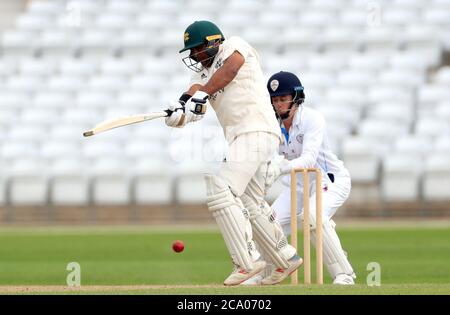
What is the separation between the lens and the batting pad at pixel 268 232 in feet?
23.6

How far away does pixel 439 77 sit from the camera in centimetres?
1828

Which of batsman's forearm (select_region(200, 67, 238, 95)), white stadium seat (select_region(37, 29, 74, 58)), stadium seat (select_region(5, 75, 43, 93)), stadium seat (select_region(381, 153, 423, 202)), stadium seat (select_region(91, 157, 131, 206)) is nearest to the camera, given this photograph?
batsman's forearm (select_region(200, 67, 238, 95))

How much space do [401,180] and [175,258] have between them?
5.37 meters

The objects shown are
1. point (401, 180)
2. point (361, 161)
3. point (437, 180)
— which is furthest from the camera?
point (361, 161)

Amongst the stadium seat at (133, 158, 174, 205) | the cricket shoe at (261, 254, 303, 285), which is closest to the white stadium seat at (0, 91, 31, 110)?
the stadium seat at (133, 158, 174, 205)

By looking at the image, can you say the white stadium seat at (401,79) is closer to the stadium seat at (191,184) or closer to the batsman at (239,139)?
the stadium seat at (191,184)

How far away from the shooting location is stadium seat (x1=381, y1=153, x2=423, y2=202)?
16.4 meters

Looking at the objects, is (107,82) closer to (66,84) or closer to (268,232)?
(66,84)

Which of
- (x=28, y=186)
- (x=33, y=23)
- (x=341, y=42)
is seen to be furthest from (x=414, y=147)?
(x=33, y=23)

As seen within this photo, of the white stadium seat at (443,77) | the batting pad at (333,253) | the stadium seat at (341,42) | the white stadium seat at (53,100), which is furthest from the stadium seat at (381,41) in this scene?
the batting pad at (333,253)

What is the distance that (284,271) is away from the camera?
7.38m

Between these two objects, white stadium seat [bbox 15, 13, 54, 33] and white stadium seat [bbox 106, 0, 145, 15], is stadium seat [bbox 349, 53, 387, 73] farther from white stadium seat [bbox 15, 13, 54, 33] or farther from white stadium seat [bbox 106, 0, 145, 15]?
white stadium seat [bbox 15, 13, 54, 33]

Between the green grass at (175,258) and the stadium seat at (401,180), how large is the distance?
3.54 feet
